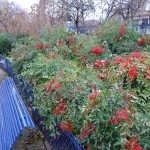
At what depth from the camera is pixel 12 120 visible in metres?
3.59

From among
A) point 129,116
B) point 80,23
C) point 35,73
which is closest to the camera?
point 129,116

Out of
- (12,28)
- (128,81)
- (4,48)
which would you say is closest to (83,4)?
(12,28)

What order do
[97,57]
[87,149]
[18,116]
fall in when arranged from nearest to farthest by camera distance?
[87,149], [18,116], [97,57]

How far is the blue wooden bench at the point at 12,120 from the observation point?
123 inches

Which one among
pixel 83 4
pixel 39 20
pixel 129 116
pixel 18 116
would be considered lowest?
pixel 18 116

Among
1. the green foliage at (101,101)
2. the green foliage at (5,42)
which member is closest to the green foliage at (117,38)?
the green foliage at (101,101)

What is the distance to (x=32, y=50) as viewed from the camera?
614cm

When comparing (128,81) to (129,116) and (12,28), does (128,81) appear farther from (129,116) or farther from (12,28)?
(12,28)

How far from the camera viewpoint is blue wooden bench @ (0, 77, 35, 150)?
3.12 metres

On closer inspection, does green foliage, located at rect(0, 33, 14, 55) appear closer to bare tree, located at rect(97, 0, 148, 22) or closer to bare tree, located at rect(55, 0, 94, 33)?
bare tree, located at rect(55, 0, 94, 33)

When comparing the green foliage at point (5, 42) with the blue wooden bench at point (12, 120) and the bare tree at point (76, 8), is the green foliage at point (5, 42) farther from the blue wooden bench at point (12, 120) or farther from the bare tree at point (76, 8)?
A: the blue wooden bench at point (12, 120)

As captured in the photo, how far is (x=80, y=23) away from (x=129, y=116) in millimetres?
19028

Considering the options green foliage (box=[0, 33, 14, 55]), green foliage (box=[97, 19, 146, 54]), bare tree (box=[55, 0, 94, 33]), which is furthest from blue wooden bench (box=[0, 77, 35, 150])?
bare tree (box=[55, 0, 94, 33])

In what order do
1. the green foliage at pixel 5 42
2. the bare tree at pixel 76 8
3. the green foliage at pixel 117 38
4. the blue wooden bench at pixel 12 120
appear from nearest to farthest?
1. the blue wooden bench at pixel 12 120
2. the green foliage at pixel 117 38
3. the green foliage at pixel 5 42
4. the bare tree at pixel 76 8
